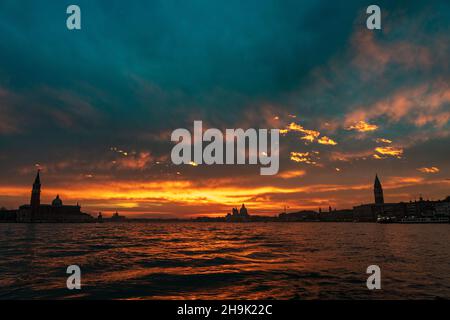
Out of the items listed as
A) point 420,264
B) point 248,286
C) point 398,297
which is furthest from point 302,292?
point 420,264

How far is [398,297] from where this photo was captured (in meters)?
15.2

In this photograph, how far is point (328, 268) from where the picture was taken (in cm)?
2383
